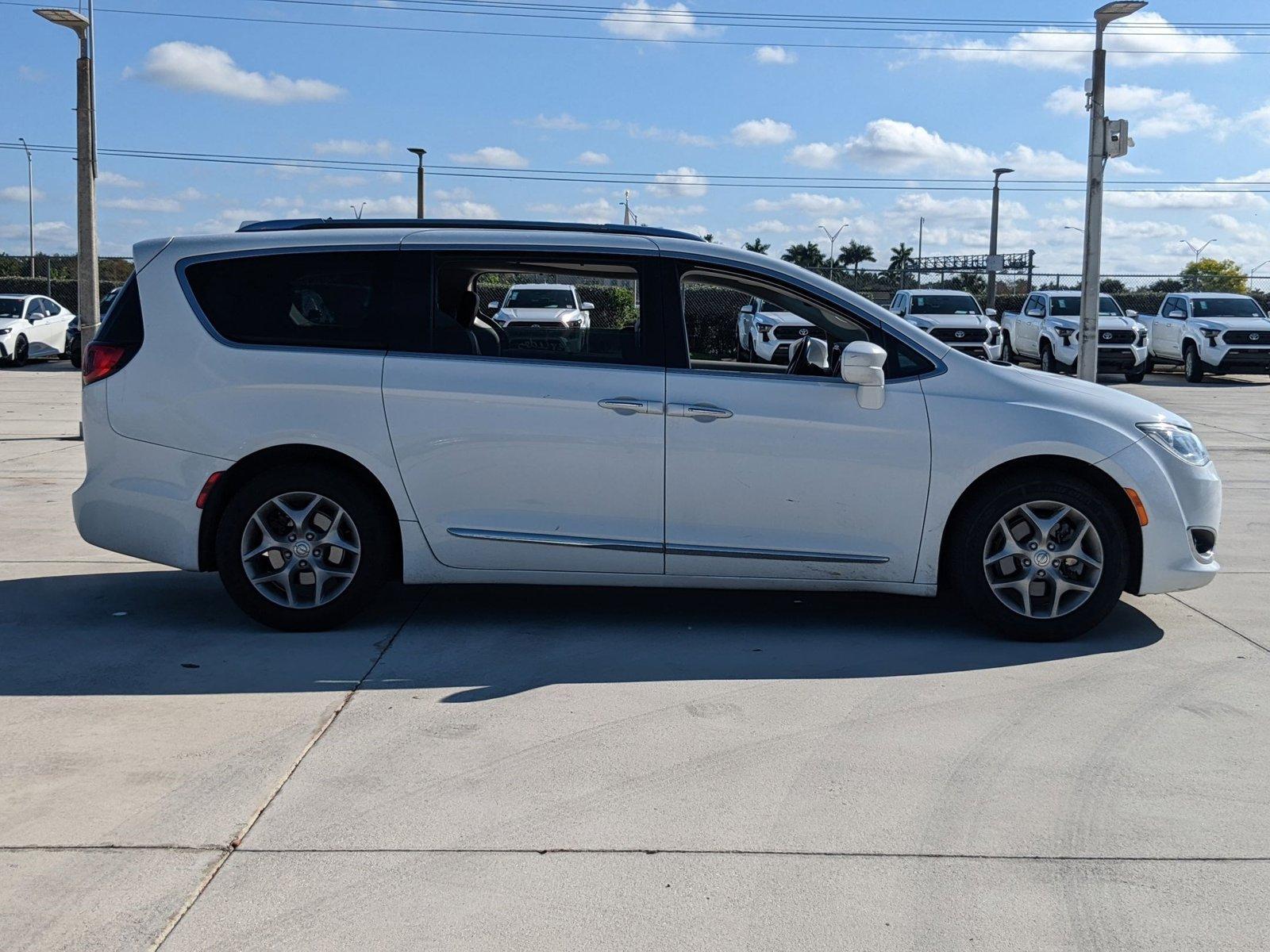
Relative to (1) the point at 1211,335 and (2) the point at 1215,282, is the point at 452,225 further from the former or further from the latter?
(2) the point at 1215,282

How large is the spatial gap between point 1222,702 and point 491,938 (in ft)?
10.4

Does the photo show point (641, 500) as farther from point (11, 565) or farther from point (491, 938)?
point (11, 565)

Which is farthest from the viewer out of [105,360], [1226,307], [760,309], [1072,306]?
[1072,306]

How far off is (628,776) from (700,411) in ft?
6.55

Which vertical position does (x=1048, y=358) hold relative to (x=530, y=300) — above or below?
below

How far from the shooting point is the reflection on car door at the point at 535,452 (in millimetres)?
5742

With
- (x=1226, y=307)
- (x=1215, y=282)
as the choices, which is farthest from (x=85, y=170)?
(x=1215, y=282)

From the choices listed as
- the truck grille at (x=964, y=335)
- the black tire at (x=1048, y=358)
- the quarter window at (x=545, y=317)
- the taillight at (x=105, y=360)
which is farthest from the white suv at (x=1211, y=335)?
the taillight at (x=105, y=360)

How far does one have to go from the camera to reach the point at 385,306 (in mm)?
5922

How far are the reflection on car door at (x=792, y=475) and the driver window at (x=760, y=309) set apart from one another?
23 centimetres

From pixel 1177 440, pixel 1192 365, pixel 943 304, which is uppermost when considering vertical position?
pixel 943 304

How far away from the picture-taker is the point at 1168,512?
228 inches

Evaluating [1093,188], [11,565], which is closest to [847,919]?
[11,565]

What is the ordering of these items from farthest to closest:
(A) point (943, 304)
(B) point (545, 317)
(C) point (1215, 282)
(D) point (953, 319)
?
(C) point (1215, 282), (A) point (943, 304), (D) point (953, 319), (B) point (545, 317)
